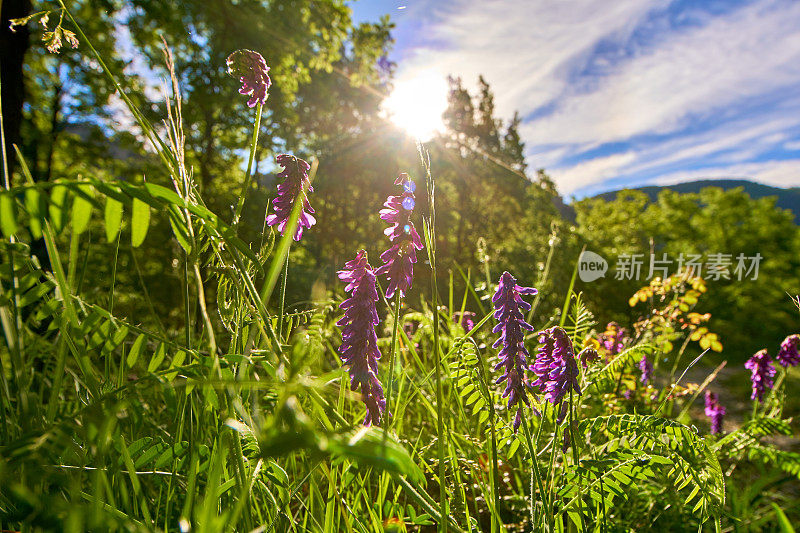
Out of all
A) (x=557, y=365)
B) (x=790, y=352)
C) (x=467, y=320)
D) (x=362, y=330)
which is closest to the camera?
(x=362, y=330)

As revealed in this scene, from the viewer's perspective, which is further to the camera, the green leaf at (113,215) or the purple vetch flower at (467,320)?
the purple vetch flower at (467,320)

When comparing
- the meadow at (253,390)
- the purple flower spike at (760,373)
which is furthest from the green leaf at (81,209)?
the purple flower spike at (760,373)

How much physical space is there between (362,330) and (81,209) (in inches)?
25.9

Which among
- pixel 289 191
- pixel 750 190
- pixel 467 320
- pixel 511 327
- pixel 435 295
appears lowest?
pixel 467 320

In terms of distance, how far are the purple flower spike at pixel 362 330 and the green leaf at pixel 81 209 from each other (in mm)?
567

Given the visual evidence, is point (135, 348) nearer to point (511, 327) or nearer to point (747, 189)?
point (511, 327)

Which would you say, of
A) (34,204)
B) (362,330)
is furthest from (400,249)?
(34,204)

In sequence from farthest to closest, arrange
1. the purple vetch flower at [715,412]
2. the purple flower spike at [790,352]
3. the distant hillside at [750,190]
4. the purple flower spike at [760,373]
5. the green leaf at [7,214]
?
the distant hillside at [750,190]
the purple vetch flower at [715,412]
the purple flower spike at [760,373]
the purple flower spike at [790,352]
the green leaf at [7,214]

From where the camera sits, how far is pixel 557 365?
4.49ft

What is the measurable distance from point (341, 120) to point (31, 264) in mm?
21344

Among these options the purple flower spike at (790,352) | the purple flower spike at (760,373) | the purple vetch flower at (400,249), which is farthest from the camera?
the purple flower spike at (760,373)

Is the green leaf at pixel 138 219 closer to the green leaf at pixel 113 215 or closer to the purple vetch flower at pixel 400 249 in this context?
the green leaf at pixel 113 215

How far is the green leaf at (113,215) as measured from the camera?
65 centimetres

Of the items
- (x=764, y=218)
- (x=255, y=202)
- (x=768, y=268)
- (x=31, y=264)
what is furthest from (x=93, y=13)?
(x=764, y=218)
